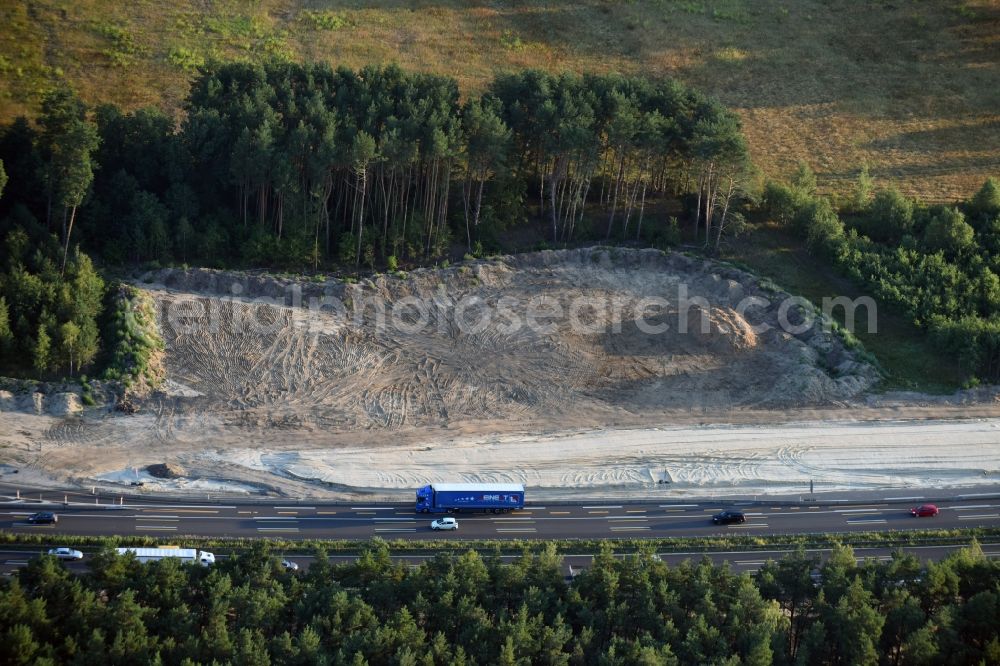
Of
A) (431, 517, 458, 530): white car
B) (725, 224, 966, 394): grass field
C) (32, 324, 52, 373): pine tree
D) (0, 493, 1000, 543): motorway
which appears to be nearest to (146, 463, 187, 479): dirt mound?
(0, 493, 1000, 543): motorway

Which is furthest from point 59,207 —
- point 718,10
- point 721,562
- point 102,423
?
point 718,10

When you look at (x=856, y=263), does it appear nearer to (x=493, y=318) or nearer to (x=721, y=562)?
(x=493, y=318)

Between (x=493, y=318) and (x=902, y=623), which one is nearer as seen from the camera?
(x=902, y=623)

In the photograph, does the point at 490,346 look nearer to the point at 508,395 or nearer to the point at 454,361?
the point at 454,361

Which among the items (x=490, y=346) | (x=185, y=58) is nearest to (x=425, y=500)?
(x=490, y=346)

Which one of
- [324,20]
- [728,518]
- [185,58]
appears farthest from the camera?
[324,20]

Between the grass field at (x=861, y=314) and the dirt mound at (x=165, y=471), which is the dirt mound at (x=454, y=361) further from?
the grass field at (x=861, y=314)

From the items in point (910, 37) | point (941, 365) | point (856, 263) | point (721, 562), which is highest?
point (910, 37)
